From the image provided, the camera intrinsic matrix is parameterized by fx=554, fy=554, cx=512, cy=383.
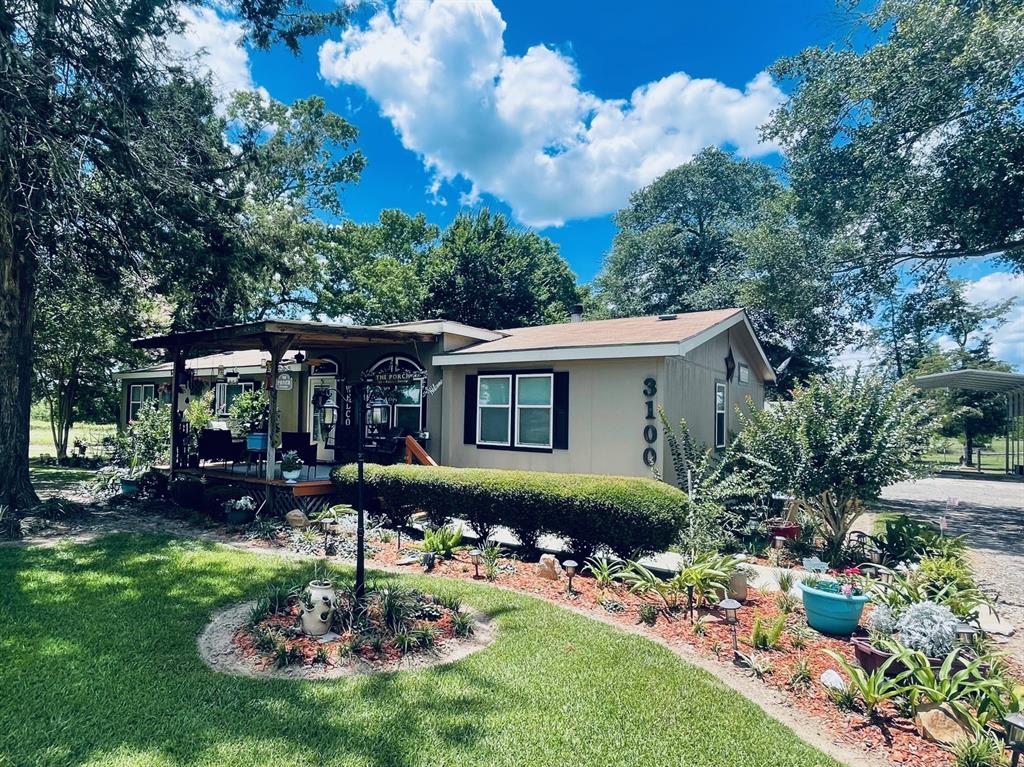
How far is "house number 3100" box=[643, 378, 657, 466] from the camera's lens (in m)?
9.05

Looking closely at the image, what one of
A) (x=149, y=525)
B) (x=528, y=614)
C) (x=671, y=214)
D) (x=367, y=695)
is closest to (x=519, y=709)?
(x=367, y=695)

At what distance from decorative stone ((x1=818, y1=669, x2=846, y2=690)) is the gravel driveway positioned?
2120mm

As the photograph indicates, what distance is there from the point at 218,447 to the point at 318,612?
7.74 m

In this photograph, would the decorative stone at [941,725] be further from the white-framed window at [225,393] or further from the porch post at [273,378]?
the white-framed window at [225,393]

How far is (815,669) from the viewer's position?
Result: 4230 mm

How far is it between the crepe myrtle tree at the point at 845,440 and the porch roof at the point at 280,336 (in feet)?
21.7

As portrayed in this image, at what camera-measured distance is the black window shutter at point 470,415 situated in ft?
36.8

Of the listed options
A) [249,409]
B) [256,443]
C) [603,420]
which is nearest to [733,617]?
[603,420]

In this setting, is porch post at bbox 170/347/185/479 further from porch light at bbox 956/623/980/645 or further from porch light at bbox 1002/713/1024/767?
porch light at bbox 1002/713/1024/767

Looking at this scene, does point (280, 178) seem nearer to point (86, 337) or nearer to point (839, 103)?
point (86, 337)

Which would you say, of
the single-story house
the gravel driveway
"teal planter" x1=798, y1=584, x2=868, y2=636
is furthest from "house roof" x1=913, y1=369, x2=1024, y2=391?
"teal planter" x1=798, y1=584, x2=868, y2=636

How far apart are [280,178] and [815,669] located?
2367 cm

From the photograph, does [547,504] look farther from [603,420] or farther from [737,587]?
[603,420]

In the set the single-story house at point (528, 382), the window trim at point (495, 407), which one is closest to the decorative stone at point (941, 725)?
the single-story house at point (528, 382)
